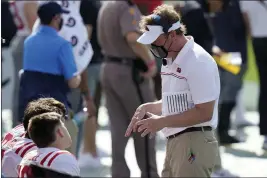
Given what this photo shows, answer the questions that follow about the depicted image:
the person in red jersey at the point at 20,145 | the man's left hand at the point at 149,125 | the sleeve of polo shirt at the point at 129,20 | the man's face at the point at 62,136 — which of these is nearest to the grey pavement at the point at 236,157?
the sleeve of polo shirt at the point at 129,20

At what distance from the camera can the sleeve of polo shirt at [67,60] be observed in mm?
6498

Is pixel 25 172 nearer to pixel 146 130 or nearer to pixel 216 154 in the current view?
pixel 146 130

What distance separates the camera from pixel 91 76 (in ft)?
28.0

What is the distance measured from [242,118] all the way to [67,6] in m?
3.99

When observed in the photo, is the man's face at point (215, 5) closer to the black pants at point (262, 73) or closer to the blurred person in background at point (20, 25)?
the black pants at point (262, 73)

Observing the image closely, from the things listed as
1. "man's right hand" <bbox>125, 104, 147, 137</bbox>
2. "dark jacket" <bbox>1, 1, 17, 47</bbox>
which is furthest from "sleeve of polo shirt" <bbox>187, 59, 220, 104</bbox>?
"dark jacket" <bbox>1, 1, 17, 47</bbox>

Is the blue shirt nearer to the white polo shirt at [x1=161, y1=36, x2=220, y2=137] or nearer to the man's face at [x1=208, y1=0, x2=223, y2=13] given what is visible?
the white polo shirt at [x1=161, y1=36, x2=220, y2=137]

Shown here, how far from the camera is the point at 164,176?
557 centimetres

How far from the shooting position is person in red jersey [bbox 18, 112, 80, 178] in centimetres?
406

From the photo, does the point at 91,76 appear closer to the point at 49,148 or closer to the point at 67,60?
the point at 67,60

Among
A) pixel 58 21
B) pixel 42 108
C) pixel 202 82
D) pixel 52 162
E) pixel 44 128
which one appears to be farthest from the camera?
pixel 58 21

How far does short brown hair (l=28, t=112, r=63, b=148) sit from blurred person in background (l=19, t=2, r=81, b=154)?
2.24 meters

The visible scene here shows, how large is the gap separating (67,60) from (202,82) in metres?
1.71

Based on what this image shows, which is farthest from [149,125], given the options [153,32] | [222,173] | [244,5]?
[244,5]
